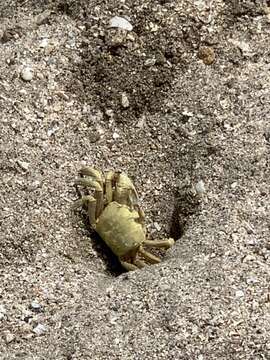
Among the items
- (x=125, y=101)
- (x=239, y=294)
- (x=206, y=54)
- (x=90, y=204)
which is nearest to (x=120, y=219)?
(x=90, y=204)

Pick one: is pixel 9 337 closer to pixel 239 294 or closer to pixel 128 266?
pixel 128 266

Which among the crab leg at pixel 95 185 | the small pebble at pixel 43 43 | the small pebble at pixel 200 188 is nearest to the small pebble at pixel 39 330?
the crab leg at pixel 95 185

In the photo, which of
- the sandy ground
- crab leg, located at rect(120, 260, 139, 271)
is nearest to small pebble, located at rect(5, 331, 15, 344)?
the sandy ground

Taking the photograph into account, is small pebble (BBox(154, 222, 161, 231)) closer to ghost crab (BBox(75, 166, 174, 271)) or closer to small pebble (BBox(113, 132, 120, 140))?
ghost crab (BBox(75, 166, 174, 271))

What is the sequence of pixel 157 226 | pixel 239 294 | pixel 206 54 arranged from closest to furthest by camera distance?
pixel 239 294
pixel 157 226
pixel 206 54

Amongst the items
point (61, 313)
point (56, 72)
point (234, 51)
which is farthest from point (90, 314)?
point (234, 51)

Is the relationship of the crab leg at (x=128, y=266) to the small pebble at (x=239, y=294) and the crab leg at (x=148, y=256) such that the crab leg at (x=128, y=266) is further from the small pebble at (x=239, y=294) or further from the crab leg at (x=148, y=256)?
the small pebble at (x=239, y=294)

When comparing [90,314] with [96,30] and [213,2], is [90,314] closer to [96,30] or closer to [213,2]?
[96,30]
